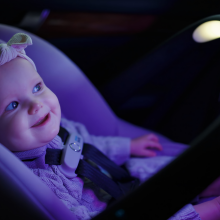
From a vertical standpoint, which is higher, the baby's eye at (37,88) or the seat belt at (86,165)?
the baby's eye at (37,88)

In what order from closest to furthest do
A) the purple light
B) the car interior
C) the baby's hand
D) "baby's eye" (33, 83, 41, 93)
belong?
the car interior
"baby's eye" (33, 83, 41, 93)
the baby's hand
the purple light

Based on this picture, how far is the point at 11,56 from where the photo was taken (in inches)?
19.9

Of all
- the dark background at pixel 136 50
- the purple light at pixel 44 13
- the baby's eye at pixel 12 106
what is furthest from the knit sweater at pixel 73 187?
the purple light at pixel 44 13

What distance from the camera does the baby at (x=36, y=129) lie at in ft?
1.65

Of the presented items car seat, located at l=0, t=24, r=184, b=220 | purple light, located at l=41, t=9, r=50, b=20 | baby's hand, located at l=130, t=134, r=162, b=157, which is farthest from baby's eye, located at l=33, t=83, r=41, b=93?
purple light, located at l=41, t=9, r=50, b=20

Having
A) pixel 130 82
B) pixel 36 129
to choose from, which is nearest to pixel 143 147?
pixel 130 82

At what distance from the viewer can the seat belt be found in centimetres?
62

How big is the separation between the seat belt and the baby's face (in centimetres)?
8

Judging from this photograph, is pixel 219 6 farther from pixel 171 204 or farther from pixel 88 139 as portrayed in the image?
pixel 171 204

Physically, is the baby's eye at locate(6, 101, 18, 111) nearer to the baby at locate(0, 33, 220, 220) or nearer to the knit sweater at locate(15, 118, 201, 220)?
the baby at locate(0, 33, 220, 220)

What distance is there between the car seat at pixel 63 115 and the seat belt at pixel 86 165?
0.39 ft

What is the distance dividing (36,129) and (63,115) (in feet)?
0.93

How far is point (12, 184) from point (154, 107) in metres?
0.78

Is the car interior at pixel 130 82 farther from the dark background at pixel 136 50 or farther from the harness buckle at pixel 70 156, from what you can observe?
the harness buckle at pixel 70 156
